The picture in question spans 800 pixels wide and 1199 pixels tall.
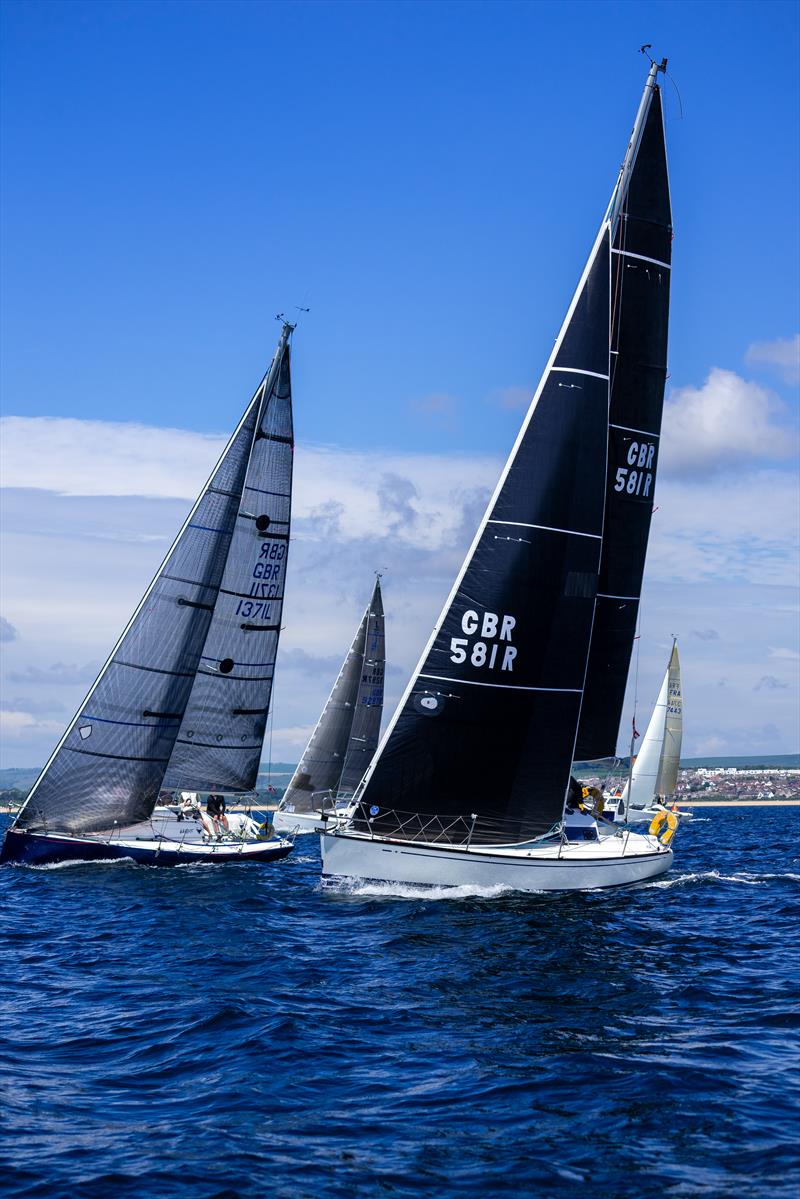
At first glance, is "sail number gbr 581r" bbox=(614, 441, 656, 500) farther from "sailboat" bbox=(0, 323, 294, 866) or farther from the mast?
the mast

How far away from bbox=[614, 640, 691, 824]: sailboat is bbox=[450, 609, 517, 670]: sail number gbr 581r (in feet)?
145

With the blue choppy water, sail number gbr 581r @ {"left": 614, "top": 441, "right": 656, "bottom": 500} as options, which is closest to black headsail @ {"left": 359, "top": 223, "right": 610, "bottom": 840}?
the blue choppy water

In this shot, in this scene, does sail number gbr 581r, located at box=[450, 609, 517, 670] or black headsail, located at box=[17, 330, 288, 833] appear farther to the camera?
black headsail, located at box=[17, 330, 288, 833]

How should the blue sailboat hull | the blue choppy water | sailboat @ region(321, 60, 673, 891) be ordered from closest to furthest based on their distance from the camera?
1. the blue choppy water
2. sailboat @ region(321, 60, 673, 891)
3. the blue sailboat hull

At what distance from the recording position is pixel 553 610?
2497cm

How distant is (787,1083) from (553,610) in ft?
45.9

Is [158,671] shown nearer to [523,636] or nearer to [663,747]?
[523,636]

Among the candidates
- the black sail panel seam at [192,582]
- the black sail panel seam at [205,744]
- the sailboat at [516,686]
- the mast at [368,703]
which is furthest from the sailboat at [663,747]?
the sailboat at [516,686]

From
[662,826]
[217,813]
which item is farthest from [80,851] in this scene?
[662,826]

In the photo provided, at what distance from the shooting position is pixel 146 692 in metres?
32.8

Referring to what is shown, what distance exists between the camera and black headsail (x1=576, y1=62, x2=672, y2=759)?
27906 mm

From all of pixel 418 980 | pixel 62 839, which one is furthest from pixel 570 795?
pixel 62 839

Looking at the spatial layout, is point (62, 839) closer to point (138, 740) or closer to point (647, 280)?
point (138, 740)

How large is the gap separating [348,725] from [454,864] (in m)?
29.8
